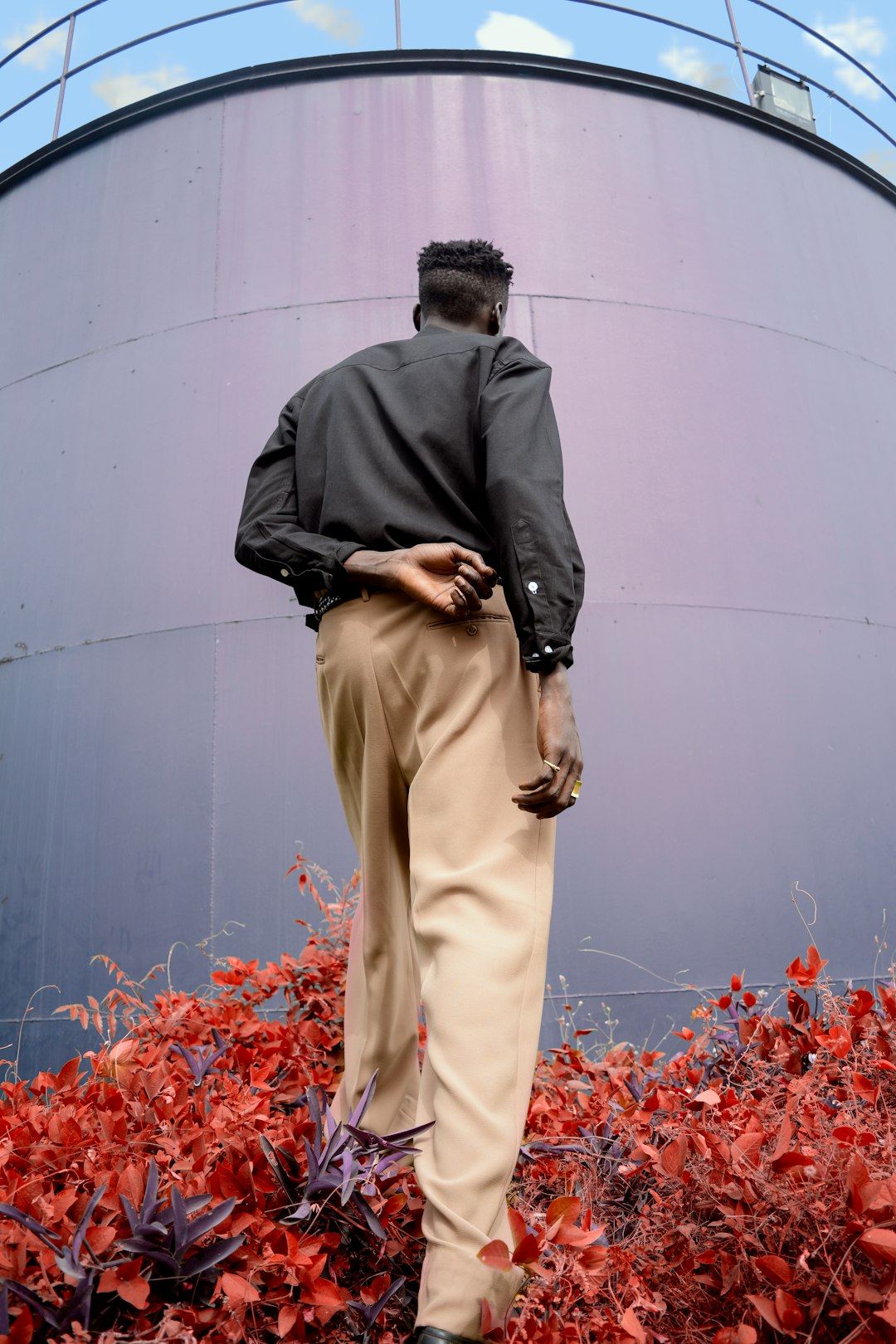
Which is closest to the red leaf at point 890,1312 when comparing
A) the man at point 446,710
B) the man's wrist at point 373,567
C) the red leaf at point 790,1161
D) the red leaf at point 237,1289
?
the red leaf at point 790,1161

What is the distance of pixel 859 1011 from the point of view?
87.5 inches

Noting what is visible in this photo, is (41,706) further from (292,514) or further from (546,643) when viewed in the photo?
(546,643)

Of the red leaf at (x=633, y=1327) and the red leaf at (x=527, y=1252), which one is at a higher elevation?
the red leaf at (x=527, y=1252)

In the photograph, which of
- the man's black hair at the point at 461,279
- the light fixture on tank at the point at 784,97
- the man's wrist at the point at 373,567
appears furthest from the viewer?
the light fixture on tank at the point at 784,97

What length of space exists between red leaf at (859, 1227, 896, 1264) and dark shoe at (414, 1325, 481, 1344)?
55 cm

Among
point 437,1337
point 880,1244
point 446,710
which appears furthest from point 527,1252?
point 446,710

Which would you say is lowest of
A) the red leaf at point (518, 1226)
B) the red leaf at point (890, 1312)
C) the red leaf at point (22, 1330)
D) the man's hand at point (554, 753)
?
the red leaf at point (890, 1312)

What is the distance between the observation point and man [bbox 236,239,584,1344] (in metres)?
1.52

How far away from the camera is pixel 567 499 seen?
162 inches

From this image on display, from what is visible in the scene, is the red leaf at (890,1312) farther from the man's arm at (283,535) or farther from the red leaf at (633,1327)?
the man's arm at (283,535)

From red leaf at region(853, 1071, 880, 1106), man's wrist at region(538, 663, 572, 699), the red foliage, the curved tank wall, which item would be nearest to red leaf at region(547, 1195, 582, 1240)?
the red foliage

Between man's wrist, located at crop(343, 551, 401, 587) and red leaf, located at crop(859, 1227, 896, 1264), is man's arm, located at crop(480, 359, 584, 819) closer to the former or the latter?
man's wrist, located at crop(343, 551, 401, 587)

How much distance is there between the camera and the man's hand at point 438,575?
1729mm

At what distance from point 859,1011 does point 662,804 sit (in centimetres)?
165
